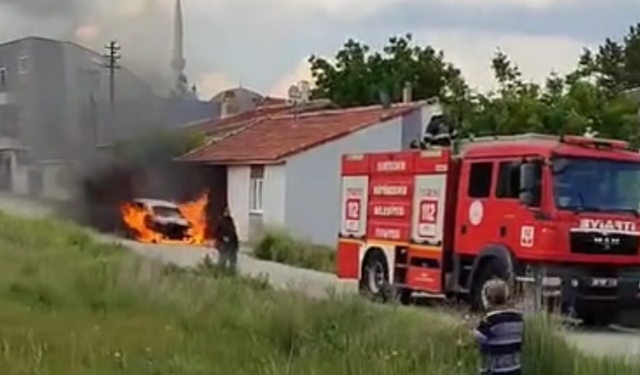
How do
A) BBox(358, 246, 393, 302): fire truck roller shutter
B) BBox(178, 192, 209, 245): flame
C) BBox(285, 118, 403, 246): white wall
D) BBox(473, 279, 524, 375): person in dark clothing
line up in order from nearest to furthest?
BBox(473, 279, 524, 375): person in dark clothing < BBox(358, 246, 393, 302): fire truck roller shutter < BBox(285, 118, 403, 246): white wall < BBox(178, 192, 209, 245): flame

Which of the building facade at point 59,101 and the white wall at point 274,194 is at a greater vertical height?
the building facade at point 59,101

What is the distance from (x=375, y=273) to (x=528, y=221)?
5.13 meters

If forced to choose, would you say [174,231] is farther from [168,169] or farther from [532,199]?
[532,199]

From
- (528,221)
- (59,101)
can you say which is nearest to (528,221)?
(528,221)

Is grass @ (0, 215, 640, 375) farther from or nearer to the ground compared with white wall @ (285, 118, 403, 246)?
nearer to the ground

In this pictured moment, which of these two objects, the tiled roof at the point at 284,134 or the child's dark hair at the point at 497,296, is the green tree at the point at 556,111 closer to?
the tiled roof at the point at 284,134

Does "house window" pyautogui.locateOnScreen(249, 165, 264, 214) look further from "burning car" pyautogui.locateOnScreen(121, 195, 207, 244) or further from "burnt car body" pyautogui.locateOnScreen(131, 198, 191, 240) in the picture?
"burnt car body" pyautogui.locateOnScreen(131, 198, 191, 240)

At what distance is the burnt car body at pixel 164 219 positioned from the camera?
40.7m

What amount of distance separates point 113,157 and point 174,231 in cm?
631

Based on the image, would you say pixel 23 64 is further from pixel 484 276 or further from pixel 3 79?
pixel 484 276

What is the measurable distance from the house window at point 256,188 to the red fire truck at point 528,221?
1996 cm

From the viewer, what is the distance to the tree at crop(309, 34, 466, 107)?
65562 millimetres

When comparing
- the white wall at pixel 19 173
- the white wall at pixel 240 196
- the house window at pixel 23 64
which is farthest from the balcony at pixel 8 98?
the white wall at pixel 240 196

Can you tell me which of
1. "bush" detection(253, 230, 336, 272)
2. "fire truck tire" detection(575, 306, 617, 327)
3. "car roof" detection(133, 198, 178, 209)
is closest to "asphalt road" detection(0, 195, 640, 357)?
"fire truck tire" detection(575, 306, 617, 327)
